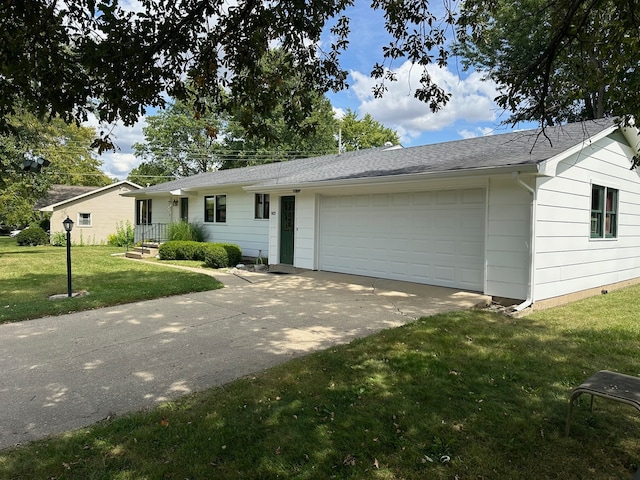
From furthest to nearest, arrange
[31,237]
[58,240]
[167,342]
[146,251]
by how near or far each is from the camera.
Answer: [58,240], [31,237], [146,251], [167,342]

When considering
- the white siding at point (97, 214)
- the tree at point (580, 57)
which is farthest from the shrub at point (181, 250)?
the white siding at point (97, 214)

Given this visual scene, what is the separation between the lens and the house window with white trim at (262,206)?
48.9 ft

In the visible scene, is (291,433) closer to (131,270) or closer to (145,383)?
(145,383)

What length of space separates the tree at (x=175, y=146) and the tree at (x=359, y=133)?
12.6 metres

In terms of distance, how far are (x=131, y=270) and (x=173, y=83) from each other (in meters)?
9.87

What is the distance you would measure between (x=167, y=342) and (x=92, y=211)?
26.3 meters

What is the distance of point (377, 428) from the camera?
3.18 metres

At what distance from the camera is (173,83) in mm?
4184

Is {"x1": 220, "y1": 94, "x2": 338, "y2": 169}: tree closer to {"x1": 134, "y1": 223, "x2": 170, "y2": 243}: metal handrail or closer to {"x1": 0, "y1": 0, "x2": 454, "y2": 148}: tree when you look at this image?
{"x1": 134, "y1": 223, "x2": 170, "y2": 243}: metal handrail

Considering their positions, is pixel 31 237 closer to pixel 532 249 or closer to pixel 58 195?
pixel 58 195

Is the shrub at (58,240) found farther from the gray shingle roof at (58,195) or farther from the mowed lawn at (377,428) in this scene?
the mowed lawn at (377,428)

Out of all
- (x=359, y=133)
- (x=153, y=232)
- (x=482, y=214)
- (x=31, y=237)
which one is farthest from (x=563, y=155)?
(x=359, y=133)

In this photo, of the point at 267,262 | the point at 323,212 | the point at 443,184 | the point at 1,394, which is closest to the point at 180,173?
the point at 267,262

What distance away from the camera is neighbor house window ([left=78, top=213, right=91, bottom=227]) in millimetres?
27406
